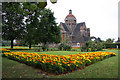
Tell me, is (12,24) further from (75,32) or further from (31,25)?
(75,32)

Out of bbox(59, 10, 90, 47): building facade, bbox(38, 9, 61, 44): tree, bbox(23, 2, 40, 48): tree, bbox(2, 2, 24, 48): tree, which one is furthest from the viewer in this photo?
bbox(59, 10, 90, 47): building facade

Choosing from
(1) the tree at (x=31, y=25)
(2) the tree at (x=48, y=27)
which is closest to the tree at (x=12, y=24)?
(1) the tree at (x=31, y=25)

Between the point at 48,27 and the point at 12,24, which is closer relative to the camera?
the point at 12,24

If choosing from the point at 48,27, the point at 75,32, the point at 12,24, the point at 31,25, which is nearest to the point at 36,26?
the point at 31,25

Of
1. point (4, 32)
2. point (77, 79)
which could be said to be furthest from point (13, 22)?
point (77, 79)

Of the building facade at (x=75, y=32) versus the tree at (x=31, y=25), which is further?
the building facade at (x=75, y=32)

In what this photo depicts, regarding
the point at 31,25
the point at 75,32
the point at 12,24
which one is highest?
the point at 75,32

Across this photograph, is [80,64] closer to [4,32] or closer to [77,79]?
[77,79]

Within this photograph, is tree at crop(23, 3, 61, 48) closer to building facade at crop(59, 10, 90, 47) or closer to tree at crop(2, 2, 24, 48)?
tree at crop(2, 2, 24, 48)

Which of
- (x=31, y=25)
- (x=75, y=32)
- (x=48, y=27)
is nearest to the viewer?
(x=31, y=25)

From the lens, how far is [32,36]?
1388cm

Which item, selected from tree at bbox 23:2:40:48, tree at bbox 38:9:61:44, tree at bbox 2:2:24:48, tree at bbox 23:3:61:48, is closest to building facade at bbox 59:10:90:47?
tree at bbox 38:9:61:44

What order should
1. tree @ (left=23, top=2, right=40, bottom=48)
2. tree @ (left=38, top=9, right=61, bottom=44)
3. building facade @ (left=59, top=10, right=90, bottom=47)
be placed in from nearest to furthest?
1. tree @ (left=23, top=2, right=40, bottom=48)
2. tree @ (left=38, top=9, right=61, bottom=44)
3. building facade @ (left=59, top=10, right=90, bottom=47)

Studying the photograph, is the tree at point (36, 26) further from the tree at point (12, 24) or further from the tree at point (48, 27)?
the tree at point (12, 24)
